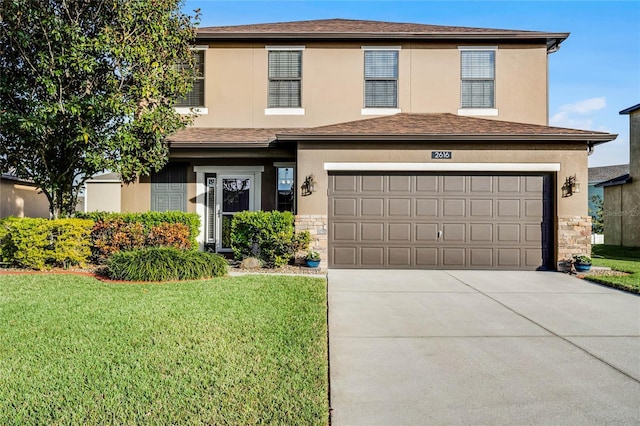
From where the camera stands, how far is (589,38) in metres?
12.1

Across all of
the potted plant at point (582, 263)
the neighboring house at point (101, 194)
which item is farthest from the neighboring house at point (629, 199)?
the neighboring house at point (101, 194)

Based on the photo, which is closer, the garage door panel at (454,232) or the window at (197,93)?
the garage door panel at (454,232)

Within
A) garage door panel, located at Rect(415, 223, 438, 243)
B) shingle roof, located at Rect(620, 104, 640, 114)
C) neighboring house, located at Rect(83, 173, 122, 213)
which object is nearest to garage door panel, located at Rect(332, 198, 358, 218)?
garage door panel, located at Rect(415, 223, 438, 243)

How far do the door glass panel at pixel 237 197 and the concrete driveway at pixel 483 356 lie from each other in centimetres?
485

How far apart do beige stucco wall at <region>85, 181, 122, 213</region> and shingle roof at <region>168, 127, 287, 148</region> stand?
15.0ft

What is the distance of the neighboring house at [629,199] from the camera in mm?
16516

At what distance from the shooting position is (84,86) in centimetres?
867

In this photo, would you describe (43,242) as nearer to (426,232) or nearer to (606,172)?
(426,232)

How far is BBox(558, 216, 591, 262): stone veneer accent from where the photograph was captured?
9.56 metres

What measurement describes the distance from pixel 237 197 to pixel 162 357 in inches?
307

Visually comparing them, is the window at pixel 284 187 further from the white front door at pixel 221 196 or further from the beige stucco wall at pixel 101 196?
the beige stucco wall at pixel 101 196

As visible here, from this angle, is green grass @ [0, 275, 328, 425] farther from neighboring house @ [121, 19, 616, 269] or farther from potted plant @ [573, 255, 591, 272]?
potted plant @ [573, 255, 591, 272]

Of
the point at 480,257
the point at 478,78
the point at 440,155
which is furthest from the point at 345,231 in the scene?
the point at 478,78

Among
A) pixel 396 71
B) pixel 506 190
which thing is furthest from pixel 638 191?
pixel 396 71
